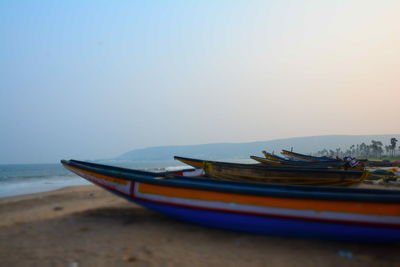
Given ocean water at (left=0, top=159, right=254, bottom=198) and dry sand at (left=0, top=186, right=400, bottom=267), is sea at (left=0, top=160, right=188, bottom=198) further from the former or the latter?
dry sand at (left=0, top=186, right=400, bottom=267)

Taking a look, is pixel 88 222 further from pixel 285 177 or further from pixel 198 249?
pixel 285 177

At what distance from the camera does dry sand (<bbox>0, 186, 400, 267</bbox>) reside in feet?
13.6

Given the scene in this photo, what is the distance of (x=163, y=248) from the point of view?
468cm

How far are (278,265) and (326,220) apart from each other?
122 cm

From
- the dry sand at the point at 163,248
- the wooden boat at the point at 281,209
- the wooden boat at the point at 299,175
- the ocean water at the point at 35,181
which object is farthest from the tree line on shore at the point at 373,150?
the dry sand at the point at 163,248

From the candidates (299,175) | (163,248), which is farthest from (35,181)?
(163,248)

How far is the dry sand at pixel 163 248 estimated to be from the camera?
413 centimetres

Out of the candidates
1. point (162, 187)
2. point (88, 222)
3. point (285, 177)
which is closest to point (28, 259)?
point (88, 222)

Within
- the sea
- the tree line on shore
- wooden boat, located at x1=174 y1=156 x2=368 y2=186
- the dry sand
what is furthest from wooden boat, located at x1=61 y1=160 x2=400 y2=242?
the tree line on shore

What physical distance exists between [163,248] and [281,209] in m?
2.20

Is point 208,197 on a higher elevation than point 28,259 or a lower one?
higher

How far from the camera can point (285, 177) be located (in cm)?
1012

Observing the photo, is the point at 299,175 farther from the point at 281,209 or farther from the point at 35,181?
the point at 35,181

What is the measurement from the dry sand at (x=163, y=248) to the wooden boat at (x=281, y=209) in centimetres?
24
